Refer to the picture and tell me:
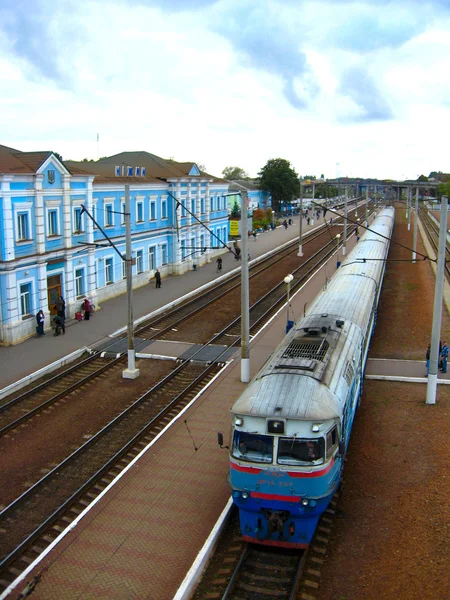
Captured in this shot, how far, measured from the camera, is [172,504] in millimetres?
11734

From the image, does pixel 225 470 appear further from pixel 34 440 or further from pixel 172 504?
pixel 34 440

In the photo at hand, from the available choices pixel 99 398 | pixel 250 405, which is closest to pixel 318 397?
pixel 250 405

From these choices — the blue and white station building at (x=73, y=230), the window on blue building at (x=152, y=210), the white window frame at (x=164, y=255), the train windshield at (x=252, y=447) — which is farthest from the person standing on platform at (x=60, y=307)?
the train windshield at (x=252, y=447)

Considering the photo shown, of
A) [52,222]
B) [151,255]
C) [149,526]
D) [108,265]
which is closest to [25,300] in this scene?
[52,222]

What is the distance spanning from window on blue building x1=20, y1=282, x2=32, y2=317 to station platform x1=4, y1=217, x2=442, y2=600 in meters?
12.0

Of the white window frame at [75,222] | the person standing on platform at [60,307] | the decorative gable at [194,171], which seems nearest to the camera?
the person standing on platform at [60,307]

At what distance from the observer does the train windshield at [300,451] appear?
31.8 ft

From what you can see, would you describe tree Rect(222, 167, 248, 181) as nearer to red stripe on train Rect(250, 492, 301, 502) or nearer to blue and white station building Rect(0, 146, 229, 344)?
blue and white station building Rect(0, 146, 229, 344)

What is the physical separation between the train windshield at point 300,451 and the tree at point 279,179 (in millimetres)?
86785

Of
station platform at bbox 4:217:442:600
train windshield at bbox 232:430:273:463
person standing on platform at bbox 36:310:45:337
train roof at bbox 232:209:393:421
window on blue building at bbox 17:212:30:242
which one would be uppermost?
window on blue building at bbox 17:212:30:242

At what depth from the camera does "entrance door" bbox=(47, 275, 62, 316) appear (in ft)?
88.4

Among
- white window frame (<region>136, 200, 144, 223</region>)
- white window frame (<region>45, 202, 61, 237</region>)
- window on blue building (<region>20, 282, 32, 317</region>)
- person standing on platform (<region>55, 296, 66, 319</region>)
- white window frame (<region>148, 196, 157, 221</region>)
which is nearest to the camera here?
window on blue building (<region>20, 282, 32, 317</region>)

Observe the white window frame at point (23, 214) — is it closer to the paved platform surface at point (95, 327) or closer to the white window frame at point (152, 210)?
the paved platform surface at point (95, 327)

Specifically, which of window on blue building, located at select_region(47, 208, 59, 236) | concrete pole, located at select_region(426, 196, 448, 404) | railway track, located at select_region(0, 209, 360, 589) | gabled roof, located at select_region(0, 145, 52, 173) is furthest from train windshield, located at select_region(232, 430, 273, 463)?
window on blue building, located at select_region(47, 208, 59, 236)
